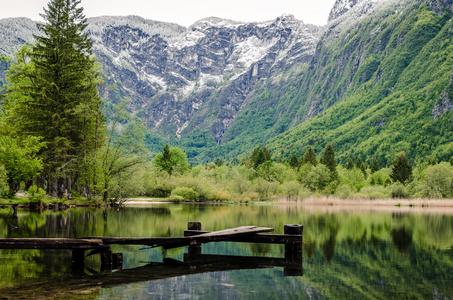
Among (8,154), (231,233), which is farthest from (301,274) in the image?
(8,154)

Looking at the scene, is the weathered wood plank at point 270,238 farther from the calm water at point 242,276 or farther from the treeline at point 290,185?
the treeline at point 290,185

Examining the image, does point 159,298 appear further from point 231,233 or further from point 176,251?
point 176,251

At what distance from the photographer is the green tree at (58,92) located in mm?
47969

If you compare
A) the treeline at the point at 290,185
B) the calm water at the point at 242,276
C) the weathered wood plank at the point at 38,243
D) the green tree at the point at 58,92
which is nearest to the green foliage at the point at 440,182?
the treeline at the point at 290,185

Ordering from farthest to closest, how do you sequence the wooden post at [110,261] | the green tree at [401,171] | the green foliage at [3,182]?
the green tree at [401,171] → the green foliage at [3,182] → the wooden post at [110,261]

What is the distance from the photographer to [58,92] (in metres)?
49.3

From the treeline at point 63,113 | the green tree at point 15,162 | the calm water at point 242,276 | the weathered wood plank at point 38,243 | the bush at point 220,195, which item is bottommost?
the bush at point 220,195

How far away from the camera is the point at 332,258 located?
54.3 feet

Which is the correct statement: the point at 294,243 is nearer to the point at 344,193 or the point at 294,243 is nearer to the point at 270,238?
the point at 270,238

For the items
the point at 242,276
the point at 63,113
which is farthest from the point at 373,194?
the point at 242,276

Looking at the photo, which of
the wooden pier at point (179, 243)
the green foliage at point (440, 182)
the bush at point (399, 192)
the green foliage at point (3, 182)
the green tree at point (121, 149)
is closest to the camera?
the wooden pier at point (179, 243)

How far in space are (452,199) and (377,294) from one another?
239 ft

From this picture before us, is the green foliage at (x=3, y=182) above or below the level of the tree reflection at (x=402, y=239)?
above

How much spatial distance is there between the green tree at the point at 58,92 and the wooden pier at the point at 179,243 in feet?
114
